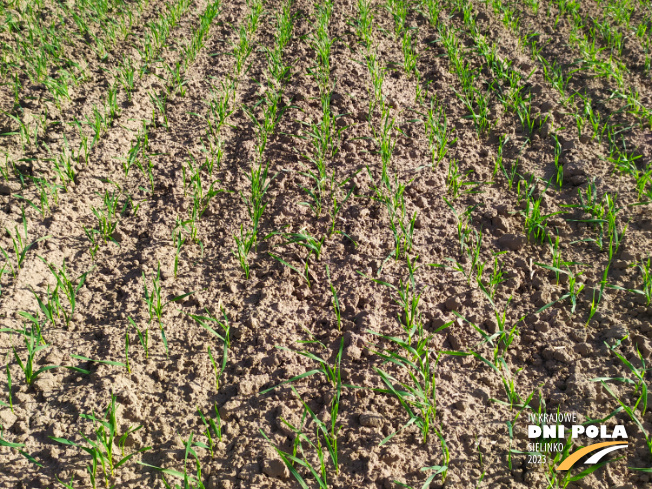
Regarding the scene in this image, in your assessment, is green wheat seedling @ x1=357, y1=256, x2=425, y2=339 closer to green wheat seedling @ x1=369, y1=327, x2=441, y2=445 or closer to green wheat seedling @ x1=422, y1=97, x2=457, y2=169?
green wheat seedling @ x1=369, y1=327, x2=441, y2=445

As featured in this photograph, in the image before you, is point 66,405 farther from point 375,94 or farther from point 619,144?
point 619,144

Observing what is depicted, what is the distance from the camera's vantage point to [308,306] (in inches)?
99.7

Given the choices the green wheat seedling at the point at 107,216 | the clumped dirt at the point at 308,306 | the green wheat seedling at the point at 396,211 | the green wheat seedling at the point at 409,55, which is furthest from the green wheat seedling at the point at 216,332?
the green wheat seedling at the point at 409,55

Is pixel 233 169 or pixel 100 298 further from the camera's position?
pixel 233 169

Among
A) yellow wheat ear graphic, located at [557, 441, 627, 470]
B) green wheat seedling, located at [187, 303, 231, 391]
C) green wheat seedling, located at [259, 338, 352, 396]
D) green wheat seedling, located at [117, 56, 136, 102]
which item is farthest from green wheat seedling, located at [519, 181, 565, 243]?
green wheat seedling, located at [117, 56, 136, 102]

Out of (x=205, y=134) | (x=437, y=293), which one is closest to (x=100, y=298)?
(x=205, y=134)

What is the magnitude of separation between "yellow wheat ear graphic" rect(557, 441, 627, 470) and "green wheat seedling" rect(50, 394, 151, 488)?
163 centimetres

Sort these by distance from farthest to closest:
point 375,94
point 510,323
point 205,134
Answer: point 375,94 < point 205,134 < point 510,323

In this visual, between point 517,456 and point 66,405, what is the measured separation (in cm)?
192

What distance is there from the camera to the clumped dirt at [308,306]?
1.93 metres

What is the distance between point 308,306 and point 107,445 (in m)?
1.14

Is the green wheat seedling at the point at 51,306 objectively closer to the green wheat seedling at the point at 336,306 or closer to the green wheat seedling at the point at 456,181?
the green wheat seedling at the point at 336,306

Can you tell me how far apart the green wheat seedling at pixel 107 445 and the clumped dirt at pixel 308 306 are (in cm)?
5

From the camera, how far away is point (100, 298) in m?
2.51
